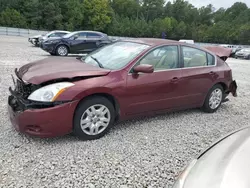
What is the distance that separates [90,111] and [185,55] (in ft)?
7.09

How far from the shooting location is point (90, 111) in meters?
3.32

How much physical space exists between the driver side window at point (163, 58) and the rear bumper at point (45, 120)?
4.71ft

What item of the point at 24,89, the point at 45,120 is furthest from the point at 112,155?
the point at 24,89

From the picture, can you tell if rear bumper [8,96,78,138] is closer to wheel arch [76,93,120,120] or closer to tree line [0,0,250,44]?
wheel arch [76,93,120,120]

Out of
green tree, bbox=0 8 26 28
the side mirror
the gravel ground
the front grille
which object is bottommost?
the gravel ground

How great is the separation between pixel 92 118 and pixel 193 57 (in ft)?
7.91

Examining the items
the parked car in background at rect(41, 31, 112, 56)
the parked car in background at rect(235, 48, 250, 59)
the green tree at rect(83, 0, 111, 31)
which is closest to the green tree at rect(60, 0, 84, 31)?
the green tree at rect(83, 0, 111, 31)

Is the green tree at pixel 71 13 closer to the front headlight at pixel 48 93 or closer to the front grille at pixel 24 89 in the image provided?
the front grille at pixel 24 89

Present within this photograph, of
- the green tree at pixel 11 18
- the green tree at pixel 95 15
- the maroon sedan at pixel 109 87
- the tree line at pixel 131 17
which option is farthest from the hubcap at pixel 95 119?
the green tree at pixel 95 15

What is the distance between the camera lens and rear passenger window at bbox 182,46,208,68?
4418 millimetres

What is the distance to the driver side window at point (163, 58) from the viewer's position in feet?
12.9

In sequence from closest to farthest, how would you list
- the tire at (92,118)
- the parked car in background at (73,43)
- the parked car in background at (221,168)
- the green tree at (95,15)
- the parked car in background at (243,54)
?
the parked car in background at (221,168) → the tire at (92,118) → the parked car in background at (73,43) → the parked car in background at (243,54) → the green tree at (95,15)

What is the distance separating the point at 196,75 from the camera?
14.7ft

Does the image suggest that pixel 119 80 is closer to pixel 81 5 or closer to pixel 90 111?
pixel 90 111
